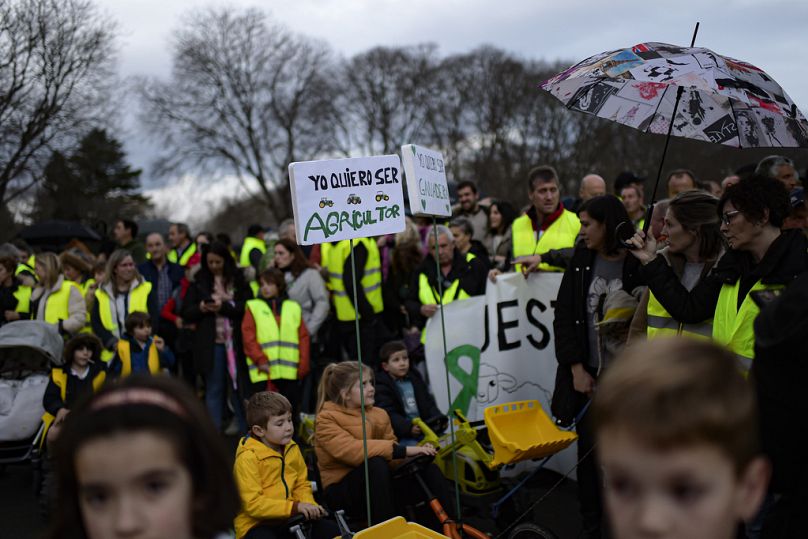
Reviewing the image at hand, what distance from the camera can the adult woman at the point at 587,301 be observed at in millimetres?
5199

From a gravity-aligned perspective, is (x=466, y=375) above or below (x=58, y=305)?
below

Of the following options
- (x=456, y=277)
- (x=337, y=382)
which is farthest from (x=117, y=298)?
(x=337, y=382)

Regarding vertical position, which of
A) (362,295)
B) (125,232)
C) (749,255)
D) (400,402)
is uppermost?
(125,232)

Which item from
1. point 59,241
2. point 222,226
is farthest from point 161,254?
point 222,226

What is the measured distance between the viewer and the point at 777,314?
7.90ft

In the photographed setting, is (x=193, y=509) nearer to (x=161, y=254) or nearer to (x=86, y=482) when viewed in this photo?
(x=86, y=482)

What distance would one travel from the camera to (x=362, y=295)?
8906mm

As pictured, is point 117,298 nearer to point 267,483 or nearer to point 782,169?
point 267,483

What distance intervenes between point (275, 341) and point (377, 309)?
1480 millimetres

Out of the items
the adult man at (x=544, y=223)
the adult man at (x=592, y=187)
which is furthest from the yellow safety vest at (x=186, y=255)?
the adult man at (x=544, y=223)

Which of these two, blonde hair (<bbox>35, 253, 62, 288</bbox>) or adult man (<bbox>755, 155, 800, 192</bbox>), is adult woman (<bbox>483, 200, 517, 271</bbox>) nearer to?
adult man (<bbox>755, 155, 800, 192</bbox>)

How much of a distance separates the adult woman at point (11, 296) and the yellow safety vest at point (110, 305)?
1645mm

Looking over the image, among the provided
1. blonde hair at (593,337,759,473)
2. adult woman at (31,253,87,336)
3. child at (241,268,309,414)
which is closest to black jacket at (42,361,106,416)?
→ child at (241,268,309,414)

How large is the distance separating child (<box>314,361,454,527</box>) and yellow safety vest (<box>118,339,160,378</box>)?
256cm
